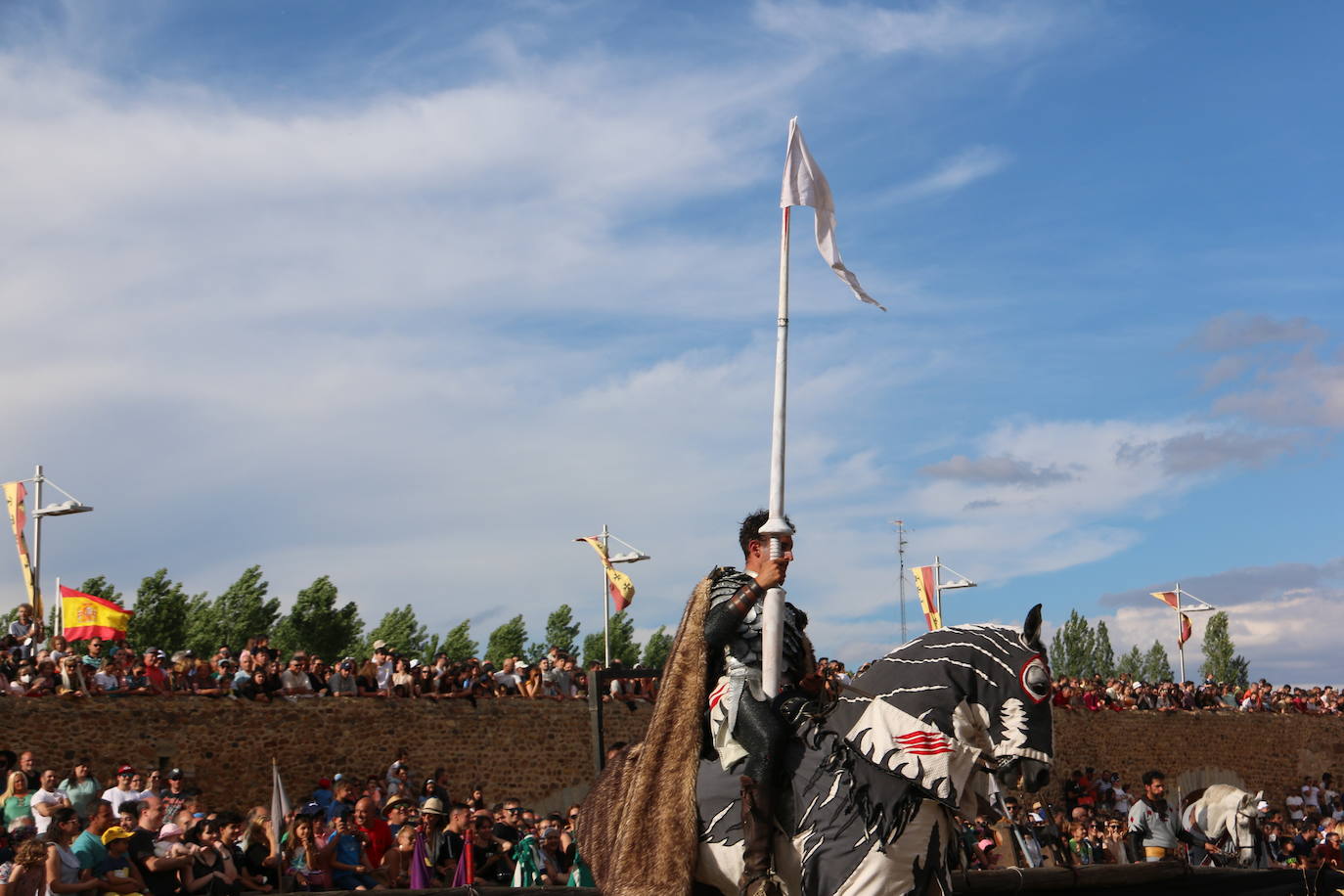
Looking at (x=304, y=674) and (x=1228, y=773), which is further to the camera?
(x=1228, y=773)

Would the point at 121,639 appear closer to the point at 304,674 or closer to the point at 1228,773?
the point at 304,674

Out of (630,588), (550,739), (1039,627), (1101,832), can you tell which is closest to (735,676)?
(1039,627)

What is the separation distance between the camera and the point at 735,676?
6008 millimetres

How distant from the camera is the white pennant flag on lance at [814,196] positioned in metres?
6.60

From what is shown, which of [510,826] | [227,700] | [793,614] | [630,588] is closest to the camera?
[793,614]

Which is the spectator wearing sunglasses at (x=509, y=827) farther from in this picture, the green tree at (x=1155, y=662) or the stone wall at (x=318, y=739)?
the green tree at (x=1155, y=662)

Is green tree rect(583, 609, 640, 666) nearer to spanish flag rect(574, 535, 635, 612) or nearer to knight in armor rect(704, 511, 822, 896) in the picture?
spanish flag rect(574, 535, 635, 612)

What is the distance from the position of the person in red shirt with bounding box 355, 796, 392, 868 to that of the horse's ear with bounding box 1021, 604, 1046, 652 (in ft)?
34.1

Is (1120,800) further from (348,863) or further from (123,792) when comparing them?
(123,792)

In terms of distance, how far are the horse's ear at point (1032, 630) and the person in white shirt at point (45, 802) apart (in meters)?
9.16

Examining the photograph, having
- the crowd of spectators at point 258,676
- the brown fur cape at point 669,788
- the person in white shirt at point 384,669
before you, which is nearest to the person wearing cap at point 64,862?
the brown fur cape at point 669,788

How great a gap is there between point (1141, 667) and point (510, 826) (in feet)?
289

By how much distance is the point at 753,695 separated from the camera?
19.4 ft

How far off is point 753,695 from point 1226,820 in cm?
1383
